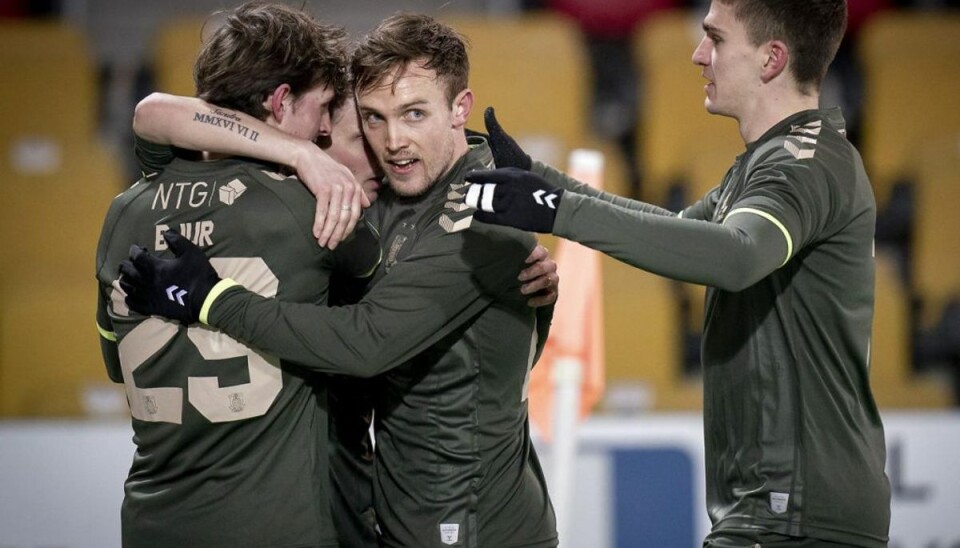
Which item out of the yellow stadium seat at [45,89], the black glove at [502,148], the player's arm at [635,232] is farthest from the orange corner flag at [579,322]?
the yellow stadium seat at [45,89]

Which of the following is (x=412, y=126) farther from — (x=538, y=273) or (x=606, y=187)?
(x=606, y=187)

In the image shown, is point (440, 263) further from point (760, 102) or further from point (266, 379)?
point (760, 102)

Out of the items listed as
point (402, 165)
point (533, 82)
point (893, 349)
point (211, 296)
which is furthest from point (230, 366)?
point (533, 82)

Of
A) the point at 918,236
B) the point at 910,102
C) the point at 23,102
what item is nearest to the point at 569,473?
the point at 918,236

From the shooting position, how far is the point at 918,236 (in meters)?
6.23

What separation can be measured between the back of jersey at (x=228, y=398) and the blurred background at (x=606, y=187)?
2366 millimetres

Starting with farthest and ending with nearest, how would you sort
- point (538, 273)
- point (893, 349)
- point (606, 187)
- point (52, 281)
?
point (606, 187)
point (52, 281)
point (893, 349)
point (538, 273)

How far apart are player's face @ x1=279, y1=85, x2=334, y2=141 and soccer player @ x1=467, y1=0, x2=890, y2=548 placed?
33.6 inches

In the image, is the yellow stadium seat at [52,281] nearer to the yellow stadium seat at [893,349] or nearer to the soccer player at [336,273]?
the soccer player at [336,273]

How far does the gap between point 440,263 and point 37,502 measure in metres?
2.93

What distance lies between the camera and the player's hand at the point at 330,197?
2.72 metres

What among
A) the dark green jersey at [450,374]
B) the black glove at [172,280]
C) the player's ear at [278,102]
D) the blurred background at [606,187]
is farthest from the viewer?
the blurred background at [606,187]

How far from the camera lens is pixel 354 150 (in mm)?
3287

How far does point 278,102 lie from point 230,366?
643 millimetres
